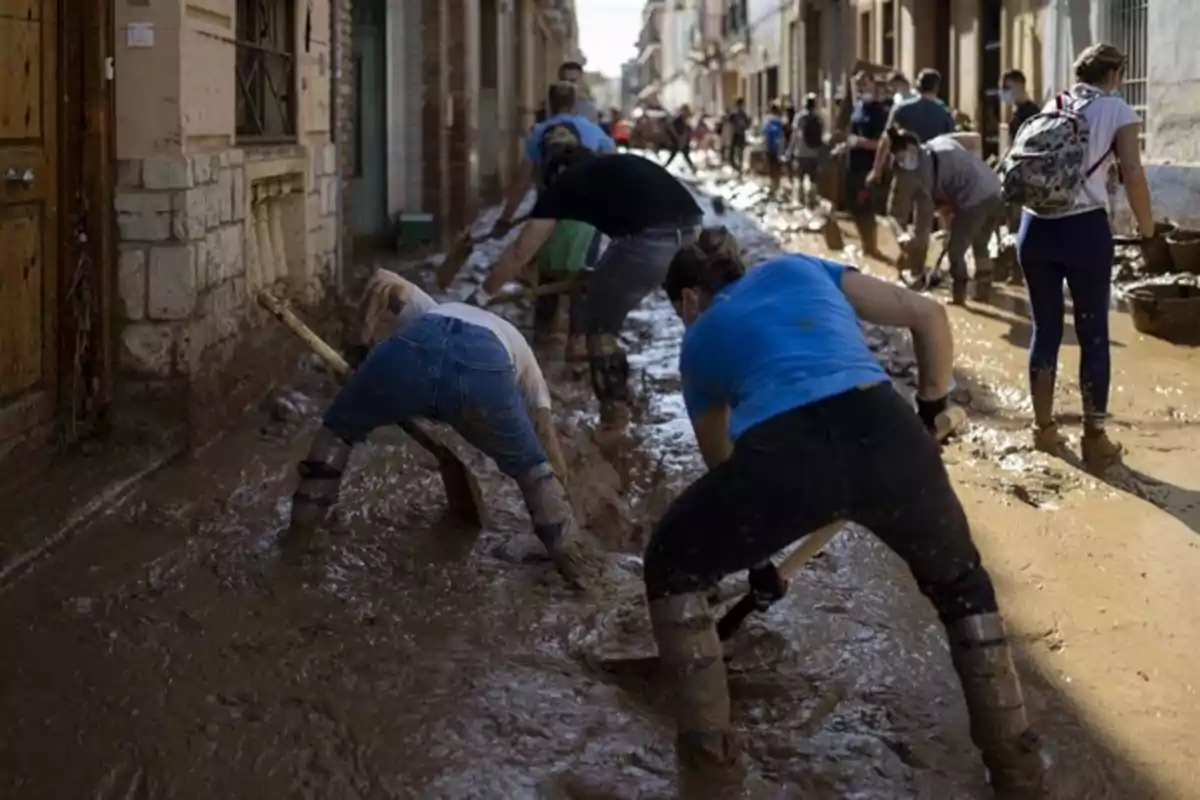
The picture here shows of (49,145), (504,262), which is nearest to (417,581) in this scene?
(504,262)

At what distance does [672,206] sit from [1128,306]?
4.45m

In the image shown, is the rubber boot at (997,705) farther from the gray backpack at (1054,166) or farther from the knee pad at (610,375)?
the knee pad at (610,375)

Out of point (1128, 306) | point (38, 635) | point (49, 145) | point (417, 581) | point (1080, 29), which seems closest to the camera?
point (38, 635)

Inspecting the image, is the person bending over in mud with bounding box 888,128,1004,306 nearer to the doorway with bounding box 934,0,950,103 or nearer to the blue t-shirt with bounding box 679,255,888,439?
the blue t-shirt with bounding box 679,255,888,439

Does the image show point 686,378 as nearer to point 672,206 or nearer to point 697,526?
point 697,526

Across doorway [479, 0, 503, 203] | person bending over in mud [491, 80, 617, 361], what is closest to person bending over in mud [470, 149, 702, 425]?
person bending over in mud [491, 80, 617, 361]

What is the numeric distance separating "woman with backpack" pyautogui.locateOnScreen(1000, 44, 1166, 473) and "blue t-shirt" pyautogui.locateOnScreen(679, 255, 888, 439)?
3010 mm

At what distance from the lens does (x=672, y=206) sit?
6.75 m

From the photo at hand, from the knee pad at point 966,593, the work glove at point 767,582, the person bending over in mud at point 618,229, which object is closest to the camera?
the knee pad at point 966,593

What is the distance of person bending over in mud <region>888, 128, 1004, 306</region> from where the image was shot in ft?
35.2

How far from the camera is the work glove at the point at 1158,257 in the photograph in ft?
34.4

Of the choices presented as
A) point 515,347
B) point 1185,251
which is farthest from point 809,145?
point 515,347

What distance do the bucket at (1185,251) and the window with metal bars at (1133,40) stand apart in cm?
221

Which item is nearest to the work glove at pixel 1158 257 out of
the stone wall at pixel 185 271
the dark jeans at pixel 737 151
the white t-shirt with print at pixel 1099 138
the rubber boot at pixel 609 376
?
the white t-shirt with print at pixel 1099 138
